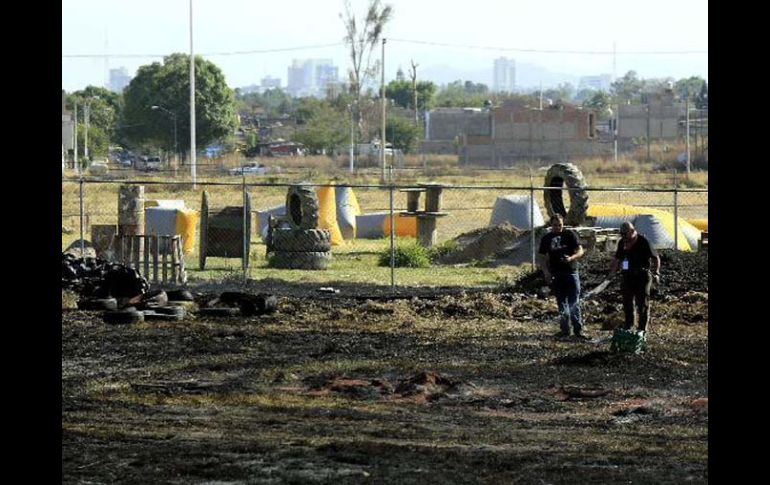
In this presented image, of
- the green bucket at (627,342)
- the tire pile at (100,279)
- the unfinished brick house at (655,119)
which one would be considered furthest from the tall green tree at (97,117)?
the green bucket at (627,342)

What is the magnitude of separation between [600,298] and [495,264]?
7.70m

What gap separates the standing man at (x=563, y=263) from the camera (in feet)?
67.6

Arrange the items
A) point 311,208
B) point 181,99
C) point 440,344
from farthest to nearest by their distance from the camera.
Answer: point 181,99 < point 311,208 < point 440,344

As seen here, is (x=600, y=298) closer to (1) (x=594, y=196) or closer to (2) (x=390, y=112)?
(1) (x=594, y=196)

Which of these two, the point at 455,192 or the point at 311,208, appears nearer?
the point at 311,208

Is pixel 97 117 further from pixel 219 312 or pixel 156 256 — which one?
pixel 219 312

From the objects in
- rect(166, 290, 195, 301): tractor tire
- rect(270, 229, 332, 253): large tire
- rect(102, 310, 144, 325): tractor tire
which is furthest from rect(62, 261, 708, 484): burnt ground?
rect(270, 229, 332, 253): large tire

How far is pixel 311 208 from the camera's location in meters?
A: 32.0

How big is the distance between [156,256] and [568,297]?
1016 centimetres

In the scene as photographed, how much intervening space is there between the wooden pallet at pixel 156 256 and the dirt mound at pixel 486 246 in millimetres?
7914

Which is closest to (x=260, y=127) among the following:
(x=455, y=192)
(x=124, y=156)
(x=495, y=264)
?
(x=124, y=156)

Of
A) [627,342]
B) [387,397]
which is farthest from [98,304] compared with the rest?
[627,342]

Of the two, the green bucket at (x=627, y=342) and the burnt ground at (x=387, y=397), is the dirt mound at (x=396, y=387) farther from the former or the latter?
the green bucket at (x=627, y=342)
